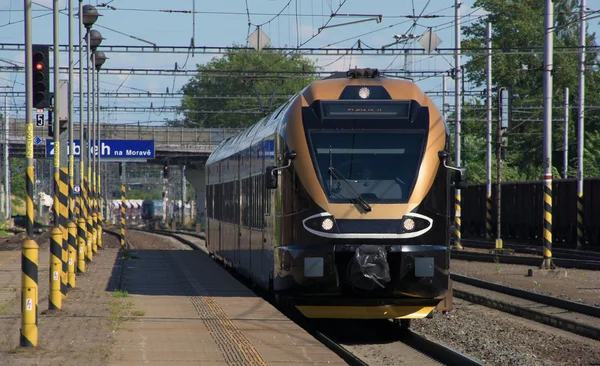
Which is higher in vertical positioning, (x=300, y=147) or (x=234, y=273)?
(x=300, y=147)

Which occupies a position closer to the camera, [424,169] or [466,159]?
[424,169]

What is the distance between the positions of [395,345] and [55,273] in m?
5.36

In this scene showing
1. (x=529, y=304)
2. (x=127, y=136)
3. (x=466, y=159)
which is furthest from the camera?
(x=466, y=159)

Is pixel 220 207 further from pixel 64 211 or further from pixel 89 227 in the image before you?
pixel 64 211

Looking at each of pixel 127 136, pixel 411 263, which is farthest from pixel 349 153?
pixel 127 136

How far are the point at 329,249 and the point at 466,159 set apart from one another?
A: 63.6 m

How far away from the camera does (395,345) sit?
13.5 meters

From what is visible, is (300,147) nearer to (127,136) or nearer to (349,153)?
(349,153)

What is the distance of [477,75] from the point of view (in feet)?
228

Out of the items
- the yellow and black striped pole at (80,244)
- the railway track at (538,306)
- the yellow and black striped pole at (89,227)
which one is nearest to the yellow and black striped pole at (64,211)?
the yellow and black striped pole at (80,244)

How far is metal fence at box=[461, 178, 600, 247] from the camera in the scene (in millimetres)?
37062

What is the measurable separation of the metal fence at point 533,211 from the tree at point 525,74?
14202mm

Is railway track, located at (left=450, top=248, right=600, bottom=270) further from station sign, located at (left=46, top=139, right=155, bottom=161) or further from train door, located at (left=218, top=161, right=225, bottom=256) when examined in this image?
station sign, located at (left=46, top=139, right=155, bottom=161)

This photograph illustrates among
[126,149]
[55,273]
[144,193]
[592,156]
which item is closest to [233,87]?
[126,149]
